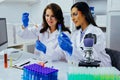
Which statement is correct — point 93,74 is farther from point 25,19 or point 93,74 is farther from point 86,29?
point 25,19

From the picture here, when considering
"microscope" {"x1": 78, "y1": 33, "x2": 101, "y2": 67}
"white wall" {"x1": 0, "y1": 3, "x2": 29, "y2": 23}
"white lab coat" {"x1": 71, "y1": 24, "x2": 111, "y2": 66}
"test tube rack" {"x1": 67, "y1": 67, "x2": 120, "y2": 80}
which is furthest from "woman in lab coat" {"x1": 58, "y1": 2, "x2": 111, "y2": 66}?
"white wall" {"x1": 0, "y1": 3, "x2": 29, "y2": 23}

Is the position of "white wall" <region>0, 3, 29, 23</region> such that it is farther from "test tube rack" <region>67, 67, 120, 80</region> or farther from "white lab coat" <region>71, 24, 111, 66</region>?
"test tube rack" <region>67, 67, 120, 80</region>

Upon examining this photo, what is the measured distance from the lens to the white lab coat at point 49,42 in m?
1.86

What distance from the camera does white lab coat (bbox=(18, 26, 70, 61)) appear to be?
6.12 ft

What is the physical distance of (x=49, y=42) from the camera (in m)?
2.02

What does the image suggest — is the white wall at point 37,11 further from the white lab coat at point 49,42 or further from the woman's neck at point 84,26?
the woman's neck at point 84,26

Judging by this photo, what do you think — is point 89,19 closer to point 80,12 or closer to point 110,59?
point 80,12

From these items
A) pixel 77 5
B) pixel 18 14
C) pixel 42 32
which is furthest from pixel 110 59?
pixel 18 14

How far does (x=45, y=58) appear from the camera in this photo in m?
1.87

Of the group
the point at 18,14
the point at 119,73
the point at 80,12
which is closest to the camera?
the point at 119,73

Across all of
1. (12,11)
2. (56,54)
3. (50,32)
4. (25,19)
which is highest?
(12,11)

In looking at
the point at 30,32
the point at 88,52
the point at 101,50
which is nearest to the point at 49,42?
the point at 30,32

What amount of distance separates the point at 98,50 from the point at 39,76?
749 mm

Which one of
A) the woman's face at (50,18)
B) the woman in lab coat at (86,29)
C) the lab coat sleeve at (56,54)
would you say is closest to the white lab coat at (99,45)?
the woman in lab coat at (86,29)
